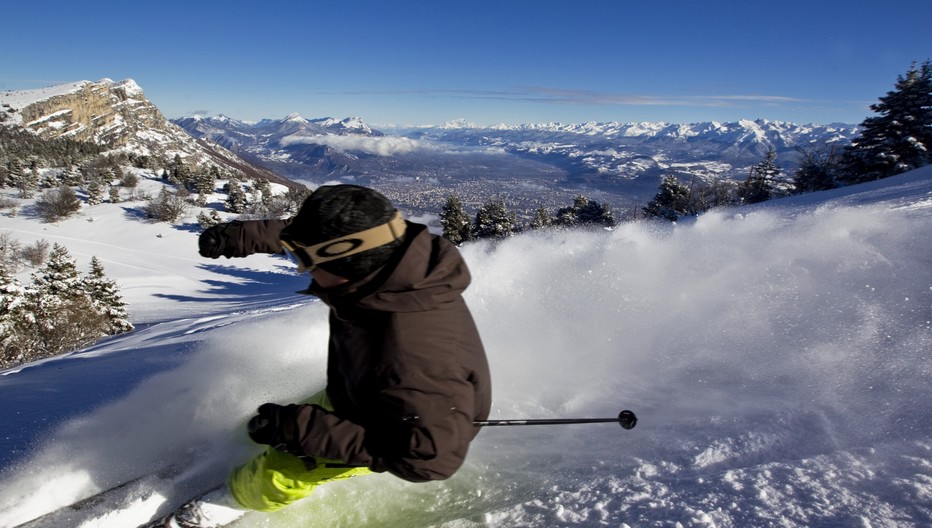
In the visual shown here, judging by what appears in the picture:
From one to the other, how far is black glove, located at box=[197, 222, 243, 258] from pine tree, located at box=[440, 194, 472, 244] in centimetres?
4046

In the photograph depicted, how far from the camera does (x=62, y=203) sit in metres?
61.5

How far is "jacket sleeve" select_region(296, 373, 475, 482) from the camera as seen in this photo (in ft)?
6.70

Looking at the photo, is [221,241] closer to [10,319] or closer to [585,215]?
[10,319]

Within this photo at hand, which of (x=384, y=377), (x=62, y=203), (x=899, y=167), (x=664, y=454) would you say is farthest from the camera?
(x=62, y=203)

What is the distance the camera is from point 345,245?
2.05 metres

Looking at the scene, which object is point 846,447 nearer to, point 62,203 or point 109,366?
point 109,366

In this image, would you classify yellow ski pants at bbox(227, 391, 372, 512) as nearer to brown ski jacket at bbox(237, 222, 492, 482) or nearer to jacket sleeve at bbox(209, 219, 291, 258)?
brown ski jacket at bbox(237, 222, 492, 482)

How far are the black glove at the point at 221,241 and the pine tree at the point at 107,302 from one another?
68.7ft

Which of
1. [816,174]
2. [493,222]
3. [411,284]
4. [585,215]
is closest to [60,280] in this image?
[411,284]

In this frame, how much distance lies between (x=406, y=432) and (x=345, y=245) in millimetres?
876

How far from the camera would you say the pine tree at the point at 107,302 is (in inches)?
806

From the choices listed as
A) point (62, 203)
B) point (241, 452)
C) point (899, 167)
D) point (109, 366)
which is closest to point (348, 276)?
point (241, 452)

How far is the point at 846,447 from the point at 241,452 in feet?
14.0

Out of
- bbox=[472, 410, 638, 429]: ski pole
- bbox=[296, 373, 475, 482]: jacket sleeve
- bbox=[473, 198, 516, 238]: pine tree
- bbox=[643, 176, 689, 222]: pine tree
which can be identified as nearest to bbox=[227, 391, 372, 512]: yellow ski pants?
bbox=[296, 373, 475, 482]: jacket sleeve
